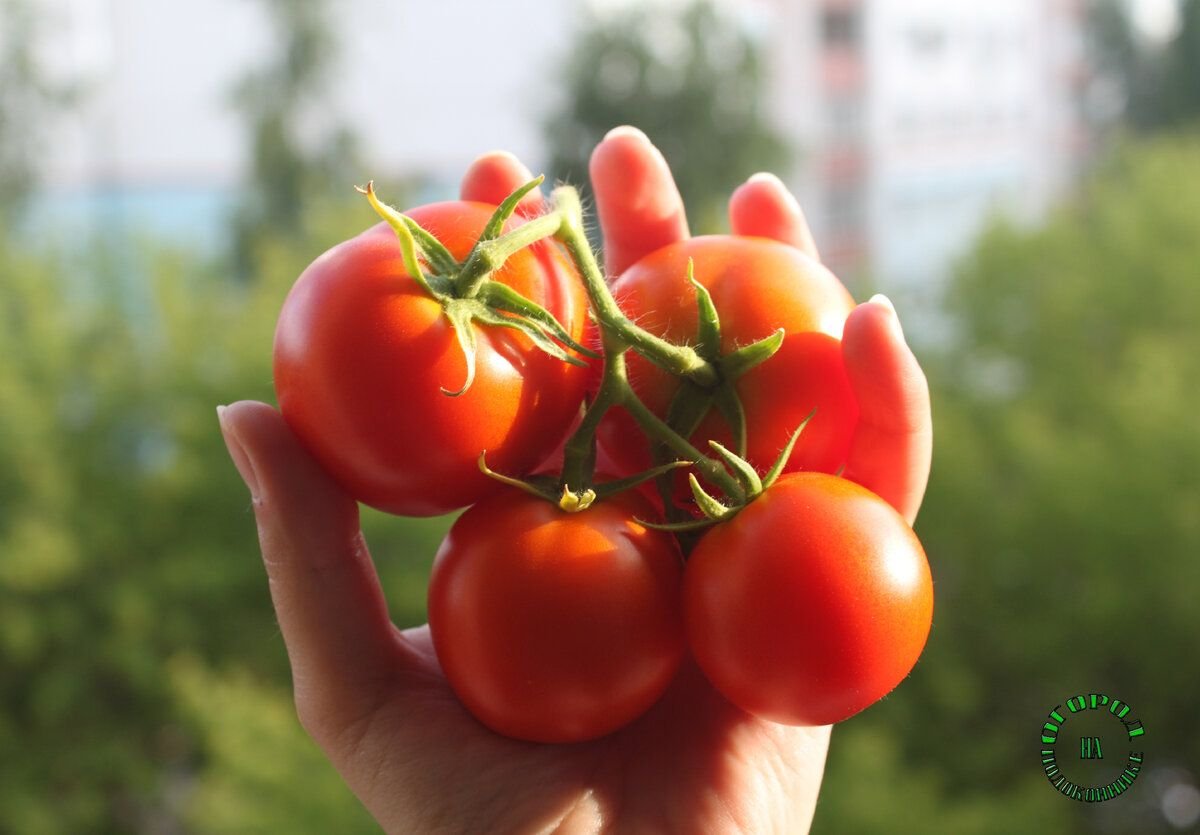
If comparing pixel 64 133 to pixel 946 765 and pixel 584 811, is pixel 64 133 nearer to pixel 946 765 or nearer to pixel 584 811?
pixel 946 765

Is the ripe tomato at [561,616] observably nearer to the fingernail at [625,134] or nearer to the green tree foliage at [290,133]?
the fingernail at [625,134]

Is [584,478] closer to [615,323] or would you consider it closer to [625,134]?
[615,323]

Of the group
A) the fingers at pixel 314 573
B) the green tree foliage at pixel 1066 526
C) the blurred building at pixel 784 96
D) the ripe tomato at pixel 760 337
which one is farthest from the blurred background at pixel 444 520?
the ripe tomato at pixel 760 337

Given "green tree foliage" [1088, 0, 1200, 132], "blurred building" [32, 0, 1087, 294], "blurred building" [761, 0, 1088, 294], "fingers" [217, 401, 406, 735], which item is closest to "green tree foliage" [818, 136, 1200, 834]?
"fingers" [217, 401, 406, 735]

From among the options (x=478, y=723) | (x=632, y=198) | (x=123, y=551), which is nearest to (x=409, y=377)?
(x=478, y=723)

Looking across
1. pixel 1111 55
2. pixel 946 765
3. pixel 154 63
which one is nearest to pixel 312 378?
pixel 946 765

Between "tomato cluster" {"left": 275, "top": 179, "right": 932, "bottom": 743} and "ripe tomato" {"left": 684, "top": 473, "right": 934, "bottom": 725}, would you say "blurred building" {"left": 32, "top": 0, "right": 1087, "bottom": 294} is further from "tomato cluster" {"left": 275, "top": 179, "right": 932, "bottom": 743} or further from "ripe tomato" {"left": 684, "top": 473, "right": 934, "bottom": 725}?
"ripe tomato" {"left": 684, "top": 473, "right": 934, "bottom": 725}
